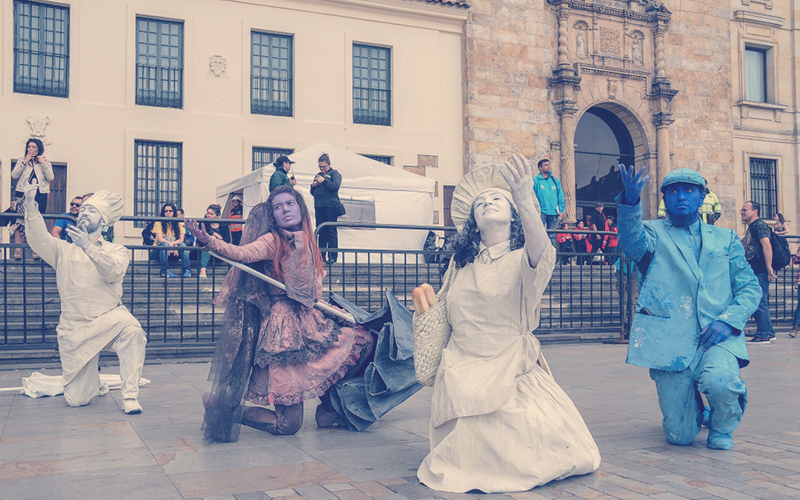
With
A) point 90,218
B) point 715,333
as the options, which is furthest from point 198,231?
point 715,333

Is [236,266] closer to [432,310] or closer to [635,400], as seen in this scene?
[432,310]

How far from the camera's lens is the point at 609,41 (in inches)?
811

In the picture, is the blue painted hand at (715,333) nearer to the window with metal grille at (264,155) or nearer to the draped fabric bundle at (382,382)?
the draped fabric bundle at (382,382)

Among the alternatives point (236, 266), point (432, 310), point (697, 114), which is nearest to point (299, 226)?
point (236, 266)

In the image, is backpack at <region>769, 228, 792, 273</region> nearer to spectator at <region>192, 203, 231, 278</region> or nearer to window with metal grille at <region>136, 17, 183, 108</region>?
spectator at <region>192, 203, 231, 278</region>

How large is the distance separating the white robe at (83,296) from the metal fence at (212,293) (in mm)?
2239

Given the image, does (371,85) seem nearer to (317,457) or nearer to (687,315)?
(687,315)

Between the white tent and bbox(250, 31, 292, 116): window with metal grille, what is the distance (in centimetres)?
278

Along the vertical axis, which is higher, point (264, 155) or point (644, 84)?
point (644, 84)

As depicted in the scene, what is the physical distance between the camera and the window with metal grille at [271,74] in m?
17.4

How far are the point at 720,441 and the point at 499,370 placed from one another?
1.58 metres

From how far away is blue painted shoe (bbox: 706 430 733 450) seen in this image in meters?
4.30

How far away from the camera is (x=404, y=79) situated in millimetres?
18656

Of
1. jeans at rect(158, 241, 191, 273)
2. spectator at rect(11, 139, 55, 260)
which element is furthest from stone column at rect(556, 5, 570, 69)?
spectator at rect(11, 139, 55, 260)
